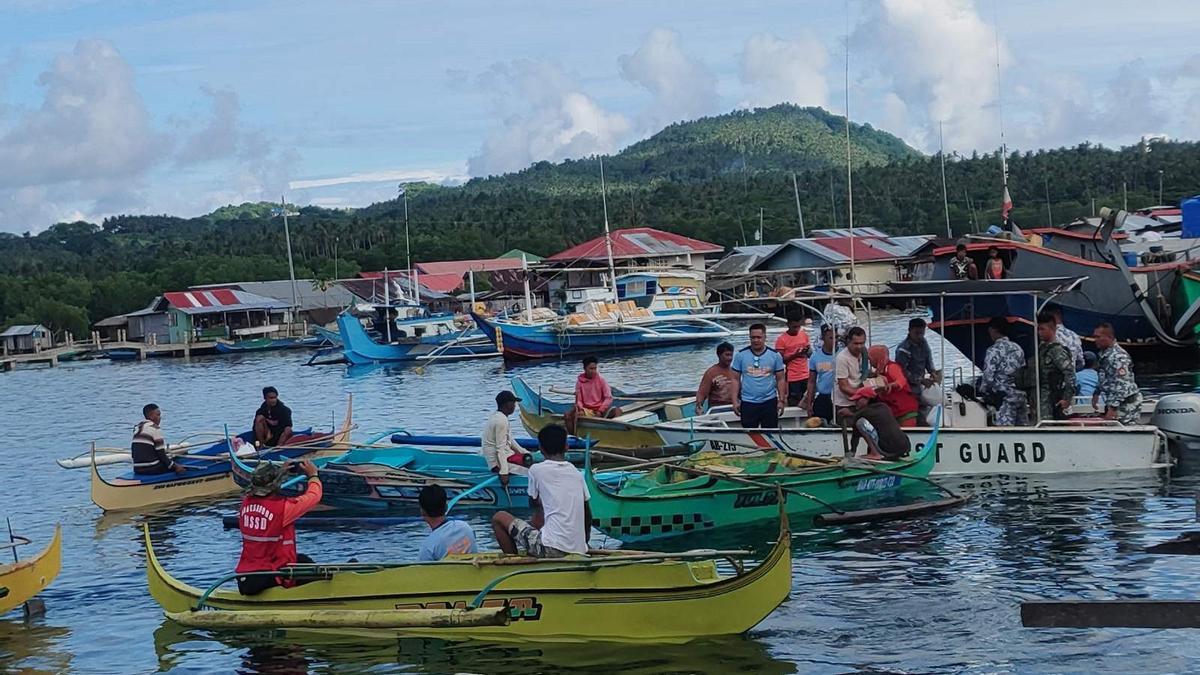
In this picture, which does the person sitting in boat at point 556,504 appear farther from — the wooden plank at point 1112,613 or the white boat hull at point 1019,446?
the white boat hull at point 1019,446

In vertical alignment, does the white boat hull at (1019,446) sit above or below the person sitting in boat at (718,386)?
below

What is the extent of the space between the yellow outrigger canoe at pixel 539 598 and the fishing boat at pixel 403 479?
4.85 m

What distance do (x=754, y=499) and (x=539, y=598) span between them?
206 inches

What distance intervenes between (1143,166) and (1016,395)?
107370 millimetres

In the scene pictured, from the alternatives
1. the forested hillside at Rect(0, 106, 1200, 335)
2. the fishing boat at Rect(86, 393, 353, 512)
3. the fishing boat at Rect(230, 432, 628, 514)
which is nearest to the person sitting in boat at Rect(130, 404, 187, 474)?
the fishing boat at Rect(86, 393, 353, 512)

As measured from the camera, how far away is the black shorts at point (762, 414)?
18.2 meters

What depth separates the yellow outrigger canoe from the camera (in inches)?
428

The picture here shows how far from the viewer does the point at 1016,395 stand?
18.0 metres

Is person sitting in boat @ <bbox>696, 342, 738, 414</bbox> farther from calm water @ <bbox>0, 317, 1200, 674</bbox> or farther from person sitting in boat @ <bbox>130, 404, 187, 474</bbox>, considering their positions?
person sitting in boat @ <bbox>130, 404, 187, 474</bbox>

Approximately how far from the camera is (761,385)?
18.2 meters

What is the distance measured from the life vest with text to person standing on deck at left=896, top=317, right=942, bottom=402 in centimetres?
918

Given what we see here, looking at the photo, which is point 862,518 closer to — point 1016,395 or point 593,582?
point 1016,395

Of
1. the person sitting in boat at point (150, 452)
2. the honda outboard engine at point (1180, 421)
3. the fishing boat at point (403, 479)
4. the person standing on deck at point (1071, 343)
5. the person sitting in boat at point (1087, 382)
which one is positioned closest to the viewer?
the fishing boat at point (403, 479)

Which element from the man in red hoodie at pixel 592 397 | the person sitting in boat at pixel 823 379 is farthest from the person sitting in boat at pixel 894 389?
the man in red hoodie at pixel 592 397
